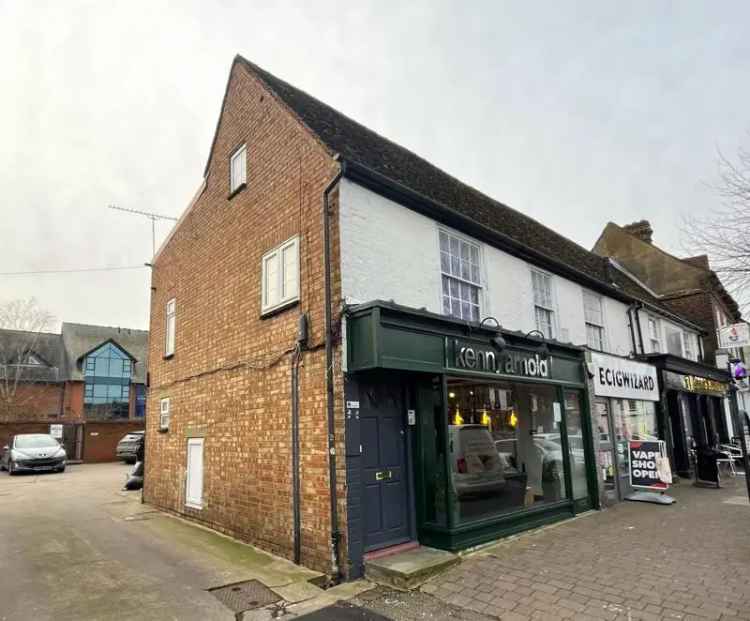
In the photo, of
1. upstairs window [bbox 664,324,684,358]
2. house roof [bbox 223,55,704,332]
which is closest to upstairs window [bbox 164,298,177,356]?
house roof [bbox 223,55,704,332]

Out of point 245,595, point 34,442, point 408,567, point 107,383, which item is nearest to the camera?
point 245,595

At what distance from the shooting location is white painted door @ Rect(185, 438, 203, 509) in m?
10.4

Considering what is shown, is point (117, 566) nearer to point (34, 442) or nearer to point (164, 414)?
point (164, 414)

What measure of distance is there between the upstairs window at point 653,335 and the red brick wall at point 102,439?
28707mm

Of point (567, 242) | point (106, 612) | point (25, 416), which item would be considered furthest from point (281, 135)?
point (25, 416)

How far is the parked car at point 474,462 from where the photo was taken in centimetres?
795

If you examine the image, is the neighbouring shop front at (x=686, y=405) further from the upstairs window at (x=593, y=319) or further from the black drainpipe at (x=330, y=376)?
the black drainpipe at (x=330, y=376)

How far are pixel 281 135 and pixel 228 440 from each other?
5.58 metres

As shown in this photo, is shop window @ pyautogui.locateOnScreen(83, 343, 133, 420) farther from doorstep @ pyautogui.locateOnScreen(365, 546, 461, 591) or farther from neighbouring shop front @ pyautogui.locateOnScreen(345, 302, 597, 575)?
doorstep @ pyautogui.locateOnScreen(365, 546, 461, 591)

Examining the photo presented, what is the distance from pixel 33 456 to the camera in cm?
2167

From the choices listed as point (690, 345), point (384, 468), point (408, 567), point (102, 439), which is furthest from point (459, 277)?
point (102, 439)

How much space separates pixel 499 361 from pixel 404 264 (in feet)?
7.77

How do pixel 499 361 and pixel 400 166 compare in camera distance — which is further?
pixel 400 166

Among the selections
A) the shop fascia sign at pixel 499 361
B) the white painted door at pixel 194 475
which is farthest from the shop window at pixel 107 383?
the shop fascia sign at pixel 499 361
